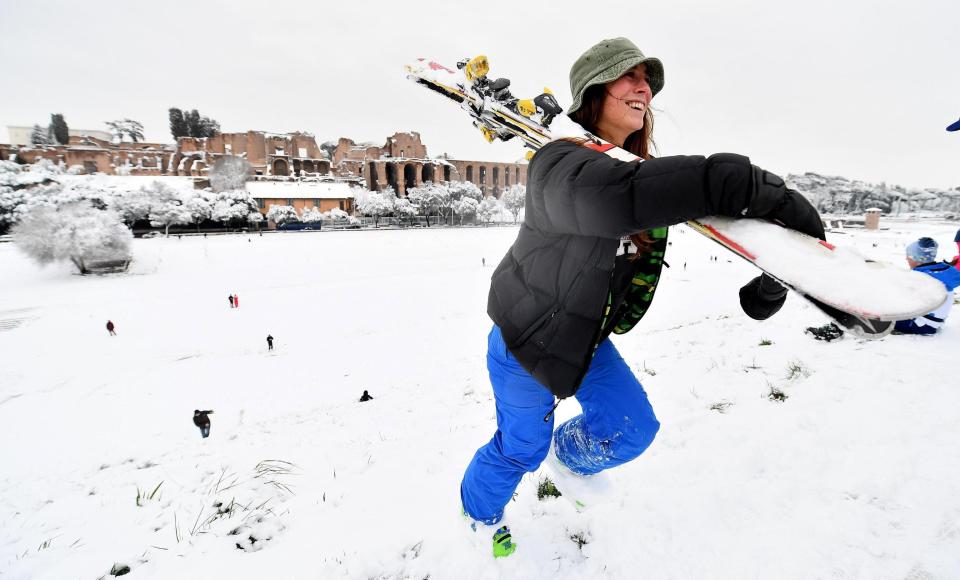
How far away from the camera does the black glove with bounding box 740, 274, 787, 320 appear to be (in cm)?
173

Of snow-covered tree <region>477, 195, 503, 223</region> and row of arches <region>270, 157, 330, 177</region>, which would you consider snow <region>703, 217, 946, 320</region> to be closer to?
snow-covered tree <region>477, 195, 503, 223</region>

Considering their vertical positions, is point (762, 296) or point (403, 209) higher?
point (403, 209)

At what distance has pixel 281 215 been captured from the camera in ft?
168

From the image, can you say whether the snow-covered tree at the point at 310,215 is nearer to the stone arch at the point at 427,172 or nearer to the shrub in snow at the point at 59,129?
the stone arch at the point at 427,172

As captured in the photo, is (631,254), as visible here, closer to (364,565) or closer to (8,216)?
(364,565)

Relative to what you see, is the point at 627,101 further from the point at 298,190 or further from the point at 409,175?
the point at 409,175

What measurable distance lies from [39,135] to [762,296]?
122111 millimetres

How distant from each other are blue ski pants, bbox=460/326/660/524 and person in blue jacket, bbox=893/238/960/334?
14.0ft

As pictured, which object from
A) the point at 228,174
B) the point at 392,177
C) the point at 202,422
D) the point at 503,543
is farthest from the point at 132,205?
the point at 503,543

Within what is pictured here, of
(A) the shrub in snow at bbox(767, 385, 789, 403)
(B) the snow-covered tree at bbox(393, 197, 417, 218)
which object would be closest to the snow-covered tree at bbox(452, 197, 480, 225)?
(B) the snow-covered tree at bbox(393, 197, 417, 218)

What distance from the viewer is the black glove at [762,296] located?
173 cm

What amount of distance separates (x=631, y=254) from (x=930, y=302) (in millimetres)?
917

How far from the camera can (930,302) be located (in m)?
0.99

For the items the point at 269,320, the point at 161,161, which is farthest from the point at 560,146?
the point at 161,161
